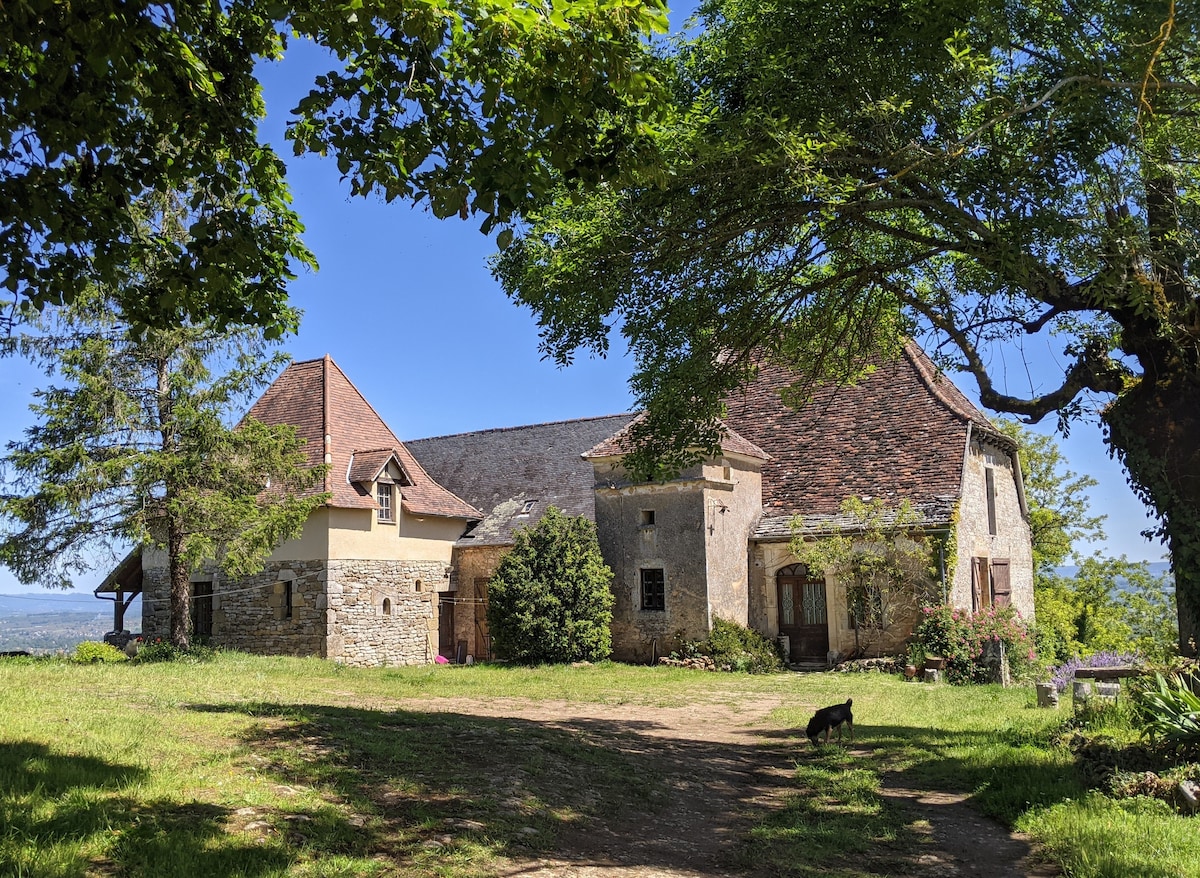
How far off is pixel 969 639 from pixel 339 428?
51.7 feet

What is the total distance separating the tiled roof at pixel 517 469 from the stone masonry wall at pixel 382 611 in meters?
2.03

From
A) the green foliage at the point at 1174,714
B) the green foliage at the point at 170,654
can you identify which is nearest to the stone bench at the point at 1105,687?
the green foliage at the point at 1174,714

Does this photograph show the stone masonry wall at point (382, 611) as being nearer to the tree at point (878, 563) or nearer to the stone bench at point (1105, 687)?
the tree at point (878, 563)

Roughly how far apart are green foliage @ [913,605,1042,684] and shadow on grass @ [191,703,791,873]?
10.1 meters

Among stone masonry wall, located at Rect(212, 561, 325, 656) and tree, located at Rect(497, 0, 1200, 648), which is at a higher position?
tree, located at Rect(497, 0, 1200, 648)

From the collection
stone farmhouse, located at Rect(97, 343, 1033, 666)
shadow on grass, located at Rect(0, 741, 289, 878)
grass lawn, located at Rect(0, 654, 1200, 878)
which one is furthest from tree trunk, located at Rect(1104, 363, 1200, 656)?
stone farmhouse, located at Rect(97, 343, 1033, 666)

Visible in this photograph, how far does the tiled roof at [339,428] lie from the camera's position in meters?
22.0

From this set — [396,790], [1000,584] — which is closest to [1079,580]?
[1000,584]

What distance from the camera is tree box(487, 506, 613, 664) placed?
20938 mm

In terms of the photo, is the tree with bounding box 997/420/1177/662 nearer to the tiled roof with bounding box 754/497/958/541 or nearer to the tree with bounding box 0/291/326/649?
the tiled roof with bounding box 754/497/958/541

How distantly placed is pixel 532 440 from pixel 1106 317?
64.6 feet

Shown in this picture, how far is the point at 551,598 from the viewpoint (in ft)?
68.6

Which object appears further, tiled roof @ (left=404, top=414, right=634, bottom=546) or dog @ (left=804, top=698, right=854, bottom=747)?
tiled roof @ (left=404, top=414, right=634, bottom=546)

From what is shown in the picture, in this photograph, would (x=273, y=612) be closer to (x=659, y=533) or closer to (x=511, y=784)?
(x=659, y=533)
